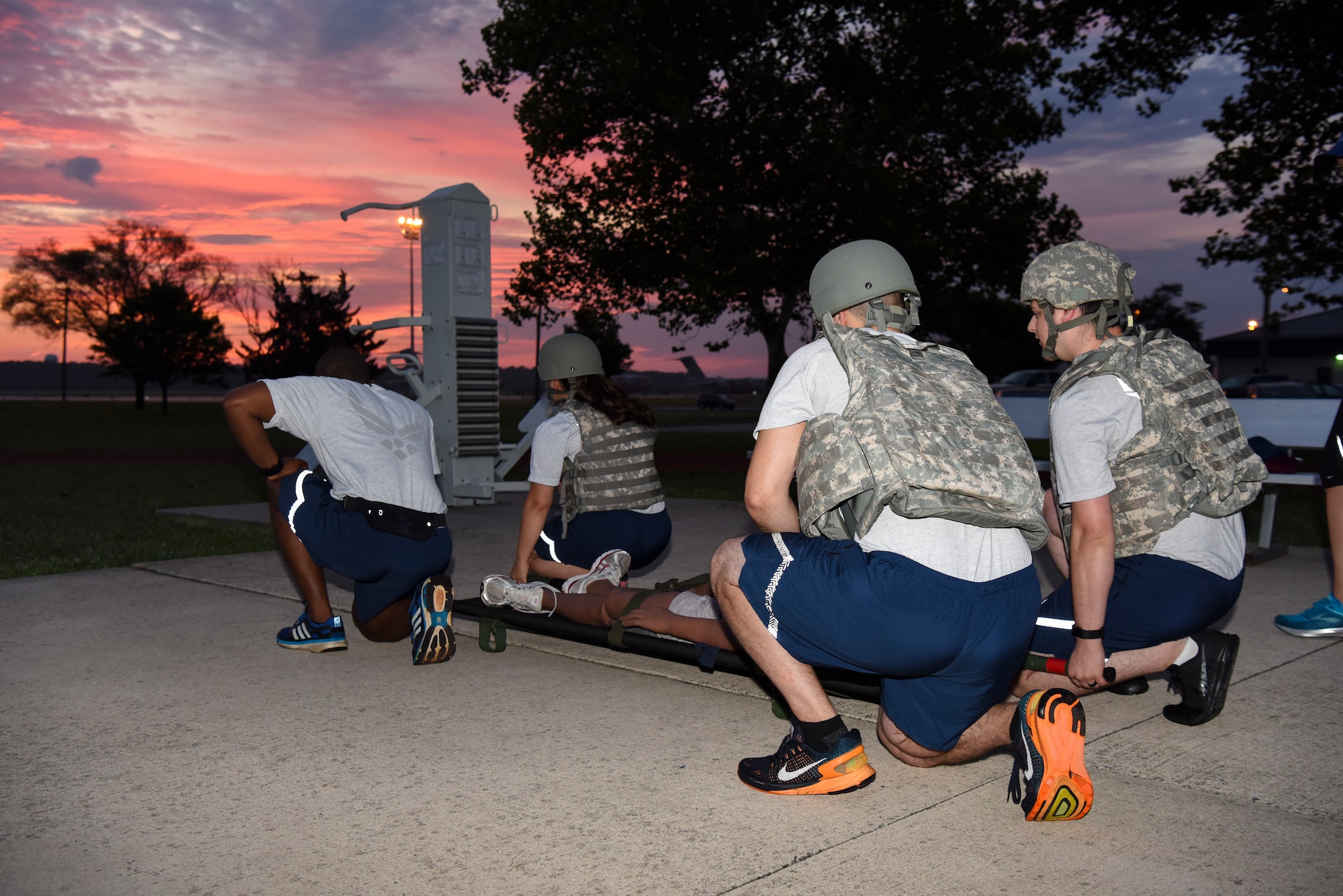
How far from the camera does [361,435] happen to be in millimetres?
4535

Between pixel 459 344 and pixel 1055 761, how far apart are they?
356 inches

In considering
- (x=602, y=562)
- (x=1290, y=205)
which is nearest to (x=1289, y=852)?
(x=602, y=562)

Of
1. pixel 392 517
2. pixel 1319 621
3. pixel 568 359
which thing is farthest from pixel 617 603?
pixel 1319 621

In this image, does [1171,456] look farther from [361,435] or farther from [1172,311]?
[1172,311]

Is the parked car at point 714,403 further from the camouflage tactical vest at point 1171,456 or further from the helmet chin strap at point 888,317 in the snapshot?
the helmet chin strap at point 888,317

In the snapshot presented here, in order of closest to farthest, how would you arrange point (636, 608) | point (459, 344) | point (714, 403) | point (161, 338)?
point (636, 608)
point (459, 344)
point (161, 338)
point (714, 403)

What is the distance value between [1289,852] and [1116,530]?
1.16 m

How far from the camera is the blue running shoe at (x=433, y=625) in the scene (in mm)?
4469

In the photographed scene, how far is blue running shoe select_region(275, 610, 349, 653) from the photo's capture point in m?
4.77

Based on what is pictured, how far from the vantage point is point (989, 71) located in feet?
75.9

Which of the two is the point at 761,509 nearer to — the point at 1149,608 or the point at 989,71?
the point at 1149,608

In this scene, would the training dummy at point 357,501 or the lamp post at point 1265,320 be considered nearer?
the training dummy at point 357,501

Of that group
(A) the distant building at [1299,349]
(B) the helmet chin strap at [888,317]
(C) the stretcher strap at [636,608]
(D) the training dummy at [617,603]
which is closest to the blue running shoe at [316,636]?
(D) the training dummy at [617,603]

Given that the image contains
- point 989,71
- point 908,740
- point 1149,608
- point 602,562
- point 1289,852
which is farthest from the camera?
point 989,71
